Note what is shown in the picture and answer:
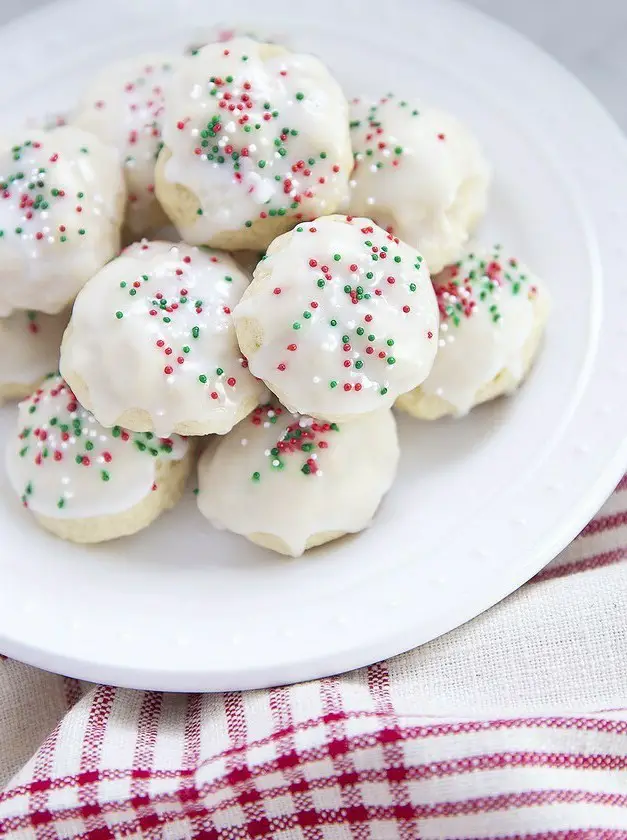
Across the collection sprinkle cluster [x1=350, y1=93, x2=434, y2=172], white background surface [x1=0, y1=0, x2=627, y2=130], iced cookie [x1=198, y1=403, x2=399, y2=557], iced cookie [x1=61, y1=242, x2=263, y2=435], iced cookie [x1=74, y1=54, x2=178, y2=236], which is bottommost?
iced cookie [x1=198, y1=403, x2=399, y2=557]

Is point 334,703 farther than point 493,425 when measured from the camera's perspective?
No

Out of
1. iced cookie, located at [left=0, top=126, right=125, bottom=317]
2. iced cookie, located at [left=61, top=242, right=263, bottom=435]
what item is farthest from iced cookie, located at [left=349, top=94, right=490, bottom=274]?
iced cookie, located at [left=0, top=126, right=125, bottom=317]

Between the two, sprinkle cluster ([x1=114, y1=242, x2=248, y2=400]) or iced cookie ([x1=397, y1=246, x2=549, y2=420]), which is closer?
sprinkle cluster ([x1=114, y1=242, x2=248, y2=400])

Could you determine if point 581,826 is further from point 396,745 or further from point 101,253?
point 101,253

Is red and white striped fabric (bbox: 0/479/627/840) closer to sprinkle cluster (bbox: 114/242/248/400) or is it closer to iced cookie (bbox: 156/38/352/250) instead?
sprinkle cluster (bbox: 114/242/248/400)

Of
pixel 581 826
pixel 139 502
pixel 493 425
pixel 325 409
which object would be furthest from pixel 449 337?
pixel 581 826

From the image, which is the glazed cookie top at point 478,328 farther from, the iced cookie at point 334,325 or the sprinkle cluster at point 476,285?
the iced cookie at point 334,325

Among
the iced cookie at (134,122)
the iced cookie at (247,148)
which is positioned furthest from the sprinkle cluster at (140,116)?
the iced cookie at (247,148)
